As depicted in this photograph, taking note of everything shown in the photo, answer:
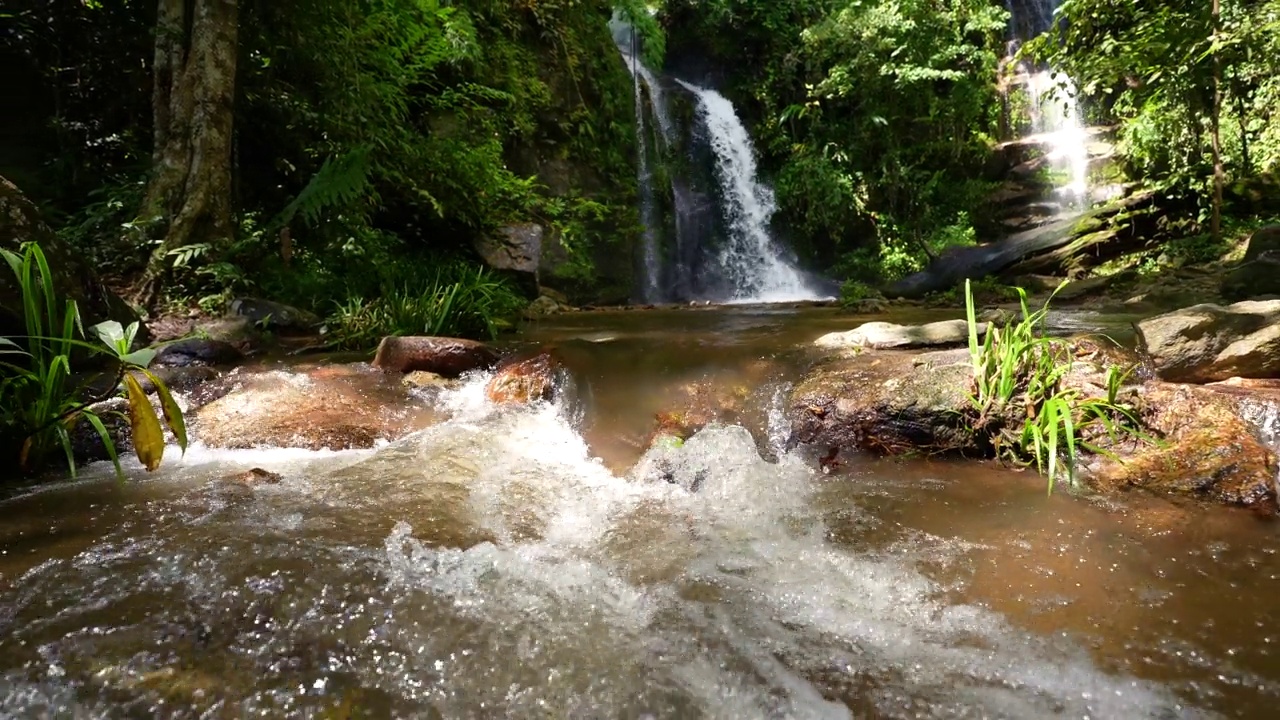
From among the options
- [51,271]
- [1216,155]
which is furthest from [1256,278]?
[51,271]

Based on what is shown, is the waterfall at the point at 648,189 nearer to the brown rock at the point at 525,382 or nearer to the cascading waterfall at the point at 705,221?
the cascading waterfall at the point at 705,221

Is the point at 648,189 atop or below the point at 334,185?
atop

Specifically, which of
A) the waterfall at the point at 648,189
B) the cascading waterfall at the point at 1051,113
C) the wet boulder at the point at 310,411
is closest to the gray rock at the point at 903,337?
the wet boulder at the point at 310,411

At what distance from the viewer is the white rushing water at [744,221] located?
37.4 feet

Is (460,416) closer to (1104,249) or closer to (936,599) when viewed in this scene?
(936,599)

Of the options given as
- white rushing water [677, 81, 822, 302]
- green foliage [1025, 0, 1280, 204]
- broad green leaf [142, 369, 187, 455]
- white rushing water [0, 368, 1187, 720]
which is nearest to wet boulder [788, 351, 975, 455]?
white rushing water [0, 368, 1187, 720]

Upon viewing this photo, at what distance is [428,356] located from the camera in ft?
14.3

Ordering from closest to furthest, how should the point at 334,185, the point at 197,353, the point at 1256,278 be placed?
the point at 197,353 < the point at 334,185 < the point at 1256,278

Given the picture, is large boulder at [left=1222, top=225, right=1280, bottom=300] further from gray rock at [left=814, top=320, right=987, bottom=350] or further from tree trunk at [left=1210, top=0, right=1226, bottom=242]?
gray rock at [left=814, top=320, right=987, bottom=350]

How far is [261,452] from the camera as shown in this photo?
312 cm

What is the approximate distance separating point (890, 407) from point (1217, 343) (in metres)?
1.86

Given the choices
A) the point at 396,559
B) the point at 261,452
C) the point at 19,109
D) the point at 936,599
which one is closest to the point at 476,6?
the point at 19,109

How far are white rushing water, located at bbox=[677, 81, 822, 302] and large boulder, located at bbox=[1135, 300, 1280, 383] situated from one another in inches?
290

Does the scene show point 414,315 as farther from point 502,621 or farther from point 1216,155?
point 1216,155
